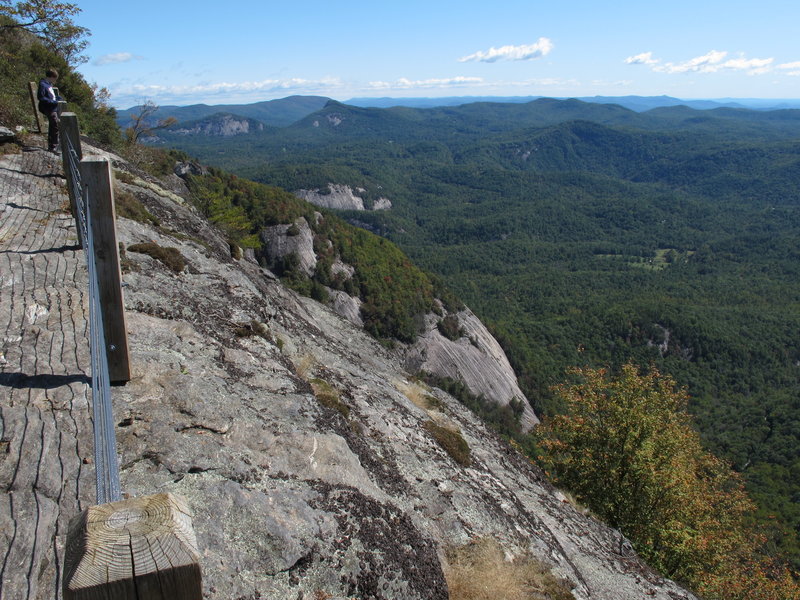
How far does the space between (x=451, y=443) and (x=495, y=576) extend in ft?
15.1

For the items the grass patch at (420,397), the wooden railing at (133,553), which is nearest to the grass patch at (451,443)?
the grass patch at (420,397)

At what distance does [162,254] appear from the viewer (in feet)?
45.8

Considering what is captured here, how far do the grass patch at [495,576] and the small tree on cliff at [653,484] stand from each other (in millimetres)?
11487

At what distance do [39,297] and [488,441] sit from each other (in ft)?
44.6

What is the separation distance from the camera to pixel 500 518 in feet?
36.0

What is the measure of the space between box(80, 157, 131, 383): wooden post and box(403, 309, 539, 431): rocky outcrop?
62.3m

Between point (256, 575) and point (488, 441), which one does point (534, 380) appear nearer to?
point (488, 441)

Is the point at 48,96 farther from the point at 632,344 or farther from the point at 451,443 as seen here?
the point at 632,344

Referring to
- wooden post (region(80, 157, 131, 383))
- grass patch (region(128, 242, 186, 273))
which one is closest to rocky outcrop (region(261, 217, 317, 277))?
grass patch (region(128, 242, 186, 273))

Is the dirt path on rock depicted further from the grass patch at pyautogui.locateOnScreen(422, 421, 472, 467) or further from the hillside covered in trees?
the grass patch at pyautogui.locateOnScreen(422, 421, 472, 467)

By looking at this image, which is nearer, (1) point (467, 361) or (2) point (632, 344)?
(1) point (467, 361)

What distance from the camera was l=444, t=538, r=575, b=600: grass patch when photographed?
8477 mm

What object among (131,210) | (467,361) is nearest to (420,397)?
(131,210)

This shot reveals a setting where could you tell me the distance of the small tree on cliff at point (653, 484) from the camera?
1933 cm
